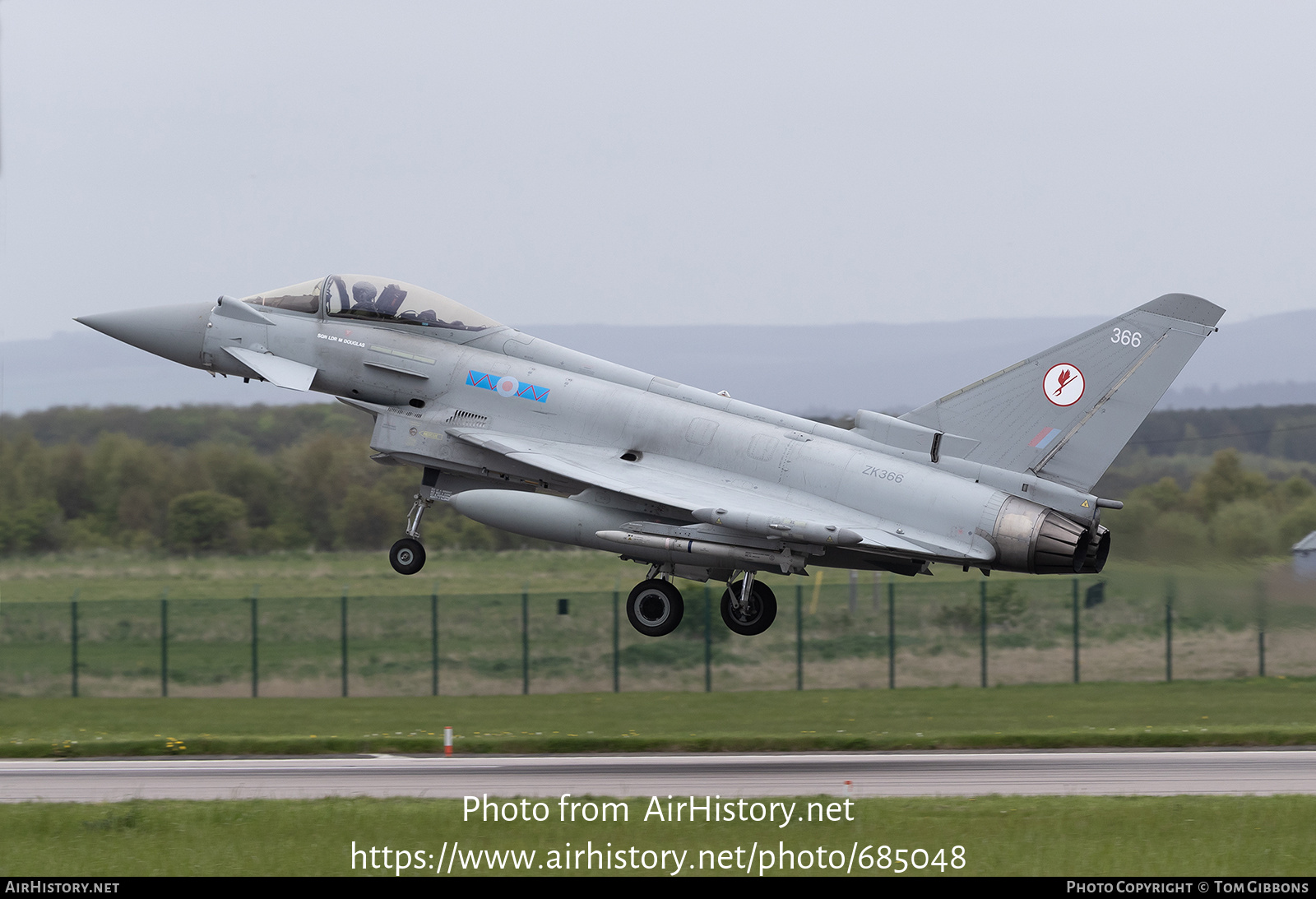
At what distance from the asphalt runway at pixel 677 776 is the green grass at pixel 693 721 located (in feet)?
4.57

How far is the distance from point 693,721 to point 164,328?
656 inches

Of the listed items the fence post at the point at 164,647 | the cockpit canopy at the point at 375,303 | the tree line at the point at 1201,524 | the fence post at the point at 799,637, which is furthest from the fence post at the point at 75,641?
the tree line at the point at 1201,524

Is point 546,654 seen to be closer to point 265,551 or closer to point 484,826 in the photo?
point 265,551

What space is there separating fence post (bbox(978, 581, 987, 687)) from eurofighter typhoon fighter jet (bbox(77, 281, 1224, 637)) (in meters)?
20.1

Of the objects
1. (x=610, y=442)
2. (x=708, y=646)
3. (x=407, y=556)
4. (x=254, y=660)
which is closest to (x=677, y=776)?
(x=407, y=556)

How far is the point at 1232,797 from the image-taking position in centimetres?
2189

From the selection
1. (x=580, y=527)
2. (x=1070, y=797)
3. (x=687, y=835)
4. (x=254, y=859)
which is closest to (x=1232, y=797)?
(x=1070, y=797)

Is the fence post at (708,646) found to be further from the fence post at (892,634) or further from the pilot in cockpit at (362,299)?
the pilot in cockpit at (362,299)

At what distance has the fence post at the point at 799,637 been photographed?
3944 centimetres

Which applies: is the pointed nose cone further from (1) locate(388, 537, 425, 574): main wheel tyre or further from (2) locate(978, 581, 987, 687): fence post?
(2) locate(978, 581, 987, 687): fence post

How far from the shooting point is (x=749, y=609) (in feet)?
68.3

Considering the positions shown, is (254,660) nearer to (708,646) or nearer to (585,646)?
(585,646)

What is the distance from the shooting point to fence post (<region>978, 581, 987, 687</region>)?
39.8 m
